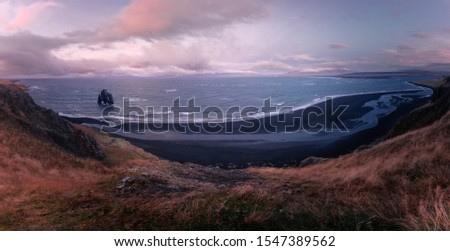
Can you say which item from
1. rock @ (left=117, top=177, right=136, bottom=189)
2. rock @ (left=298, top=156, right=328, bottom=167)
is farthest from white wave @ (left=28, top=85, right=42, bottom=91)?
rock @ (left=298, top=156, right=328, bottom=167)

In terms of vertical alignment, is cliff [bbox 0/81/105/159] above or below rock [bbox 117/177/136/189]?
above

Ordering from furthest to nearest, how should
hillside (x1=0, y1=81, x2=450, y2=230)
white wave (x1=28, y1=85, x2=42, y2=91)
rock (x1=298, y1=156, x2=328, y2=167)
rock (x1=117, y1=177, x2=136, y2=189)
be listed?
1. rock (x1=298, y1=156, x2=328, y2=167)
2. white wave (x1=28, y1=85, x2=42, y2=91)
3. rock (x1=117, y1=177, x2=136, y2=189)
4. hillside (x1=0, y1=81, x2=450, y2=230)

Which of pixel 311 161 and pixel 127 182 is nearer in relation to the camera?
pixel 127 182

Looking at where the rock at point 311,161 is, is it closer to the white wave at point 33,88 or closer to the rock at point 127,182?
the rock at point 127,182

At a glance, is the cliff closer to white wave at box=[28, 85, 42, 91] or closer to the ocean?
the ocean

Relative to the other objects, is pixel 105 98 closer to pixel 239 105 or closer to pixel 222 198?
pixel 239 105

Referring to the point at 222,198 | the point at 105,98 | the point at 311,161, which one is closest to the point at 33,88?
the point at 105,98

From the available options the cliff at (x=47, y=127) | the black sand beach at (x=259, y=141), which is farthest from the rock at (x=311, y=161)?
the cliff at (x=47, y=127)

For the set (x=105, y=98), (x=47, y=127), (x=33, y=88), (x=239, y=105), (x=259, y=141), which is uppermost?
(x=33, y=88)
